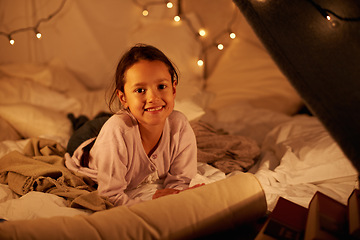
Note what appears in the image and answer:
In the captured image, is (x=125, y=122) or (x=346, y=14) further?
(x=125, y=122)

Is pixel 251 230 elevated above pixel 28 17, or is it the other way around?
pixel 28 17

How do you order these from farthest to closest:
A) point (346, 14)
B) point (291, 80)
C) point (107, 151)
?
point (107, 151)
point (346, 14)
point (291, 80)

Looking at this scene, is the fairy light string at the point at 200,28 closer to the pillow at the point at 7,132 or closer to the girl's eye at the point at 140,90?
the pillow at the point at 7,132

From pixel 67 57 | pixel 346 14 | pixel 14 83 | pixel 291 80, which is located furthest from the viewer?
pixel 67 57

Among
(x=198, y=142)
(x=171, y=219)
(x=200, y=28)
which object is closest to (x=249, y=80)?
(x=200, y=28)

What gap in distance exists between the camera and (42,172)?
1.25m

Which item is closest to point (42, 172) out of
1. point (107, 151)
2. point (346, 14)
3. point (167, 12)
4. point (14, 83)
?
point (107, 151)

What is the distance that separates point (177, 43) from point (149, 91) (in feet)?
3.96

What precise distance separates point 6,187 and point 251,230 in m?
0.85

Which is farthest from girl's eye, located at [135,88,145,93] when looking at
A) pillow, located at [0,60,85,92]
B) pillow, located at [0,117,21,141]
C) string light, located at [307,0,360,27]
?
pillow, located at [0,60,85,92]

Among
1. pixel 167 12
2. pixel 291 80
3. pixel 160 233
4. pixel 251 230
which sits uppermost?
pixel 167 12

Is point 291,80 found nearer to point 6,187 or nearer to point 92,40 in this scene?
point 6,187

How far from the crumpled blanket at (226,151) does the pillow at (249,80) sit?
55cm

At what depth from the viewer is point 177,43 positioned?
228cm
